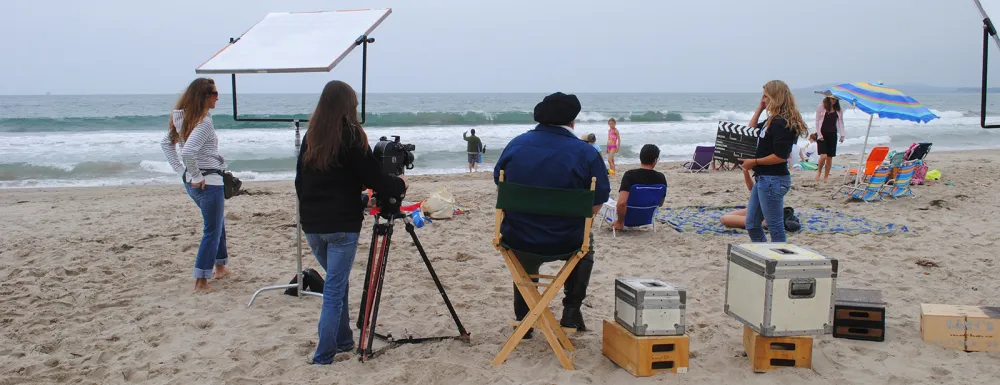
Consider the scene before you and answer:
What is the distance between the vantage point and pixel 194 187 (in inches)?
180

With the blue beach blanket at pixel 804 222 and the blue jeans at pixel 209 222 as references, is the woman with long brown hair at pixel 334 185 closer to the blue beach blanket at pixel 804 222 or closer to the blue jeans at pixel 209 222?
the blue jeans at pixel 209 222

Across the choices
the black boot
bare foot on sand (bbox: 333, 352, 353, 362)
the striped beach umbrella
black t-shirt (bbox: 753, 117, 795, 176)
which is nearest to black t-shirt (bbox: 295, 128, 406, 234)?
bare foot on sand (bbox: 333, 352, 353, 362)

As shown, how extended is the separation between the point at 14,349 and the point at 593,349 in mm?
3273

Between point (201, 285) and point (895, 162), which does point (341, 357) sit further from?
point (895, 162)

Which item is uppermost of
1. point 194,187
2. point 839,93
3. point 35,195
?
point 839,93

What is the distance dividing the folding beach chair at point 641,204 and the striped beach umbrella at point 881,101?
310 centimetres

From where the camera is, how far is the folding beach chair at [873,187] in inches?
334

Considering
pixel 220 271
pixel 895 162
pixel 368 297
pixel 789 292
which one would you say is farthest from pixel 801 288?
pixel 895 162

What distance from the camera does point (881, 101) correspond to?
8.21m

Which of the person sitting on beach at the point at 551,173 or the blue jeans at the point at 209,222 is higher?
the person sitting on beach at the point at 551,173

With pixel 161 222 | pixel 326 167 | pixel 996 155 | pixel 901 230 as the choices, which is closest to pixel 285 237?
pixel 161 222

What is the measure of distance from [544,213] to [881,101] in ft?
22.1

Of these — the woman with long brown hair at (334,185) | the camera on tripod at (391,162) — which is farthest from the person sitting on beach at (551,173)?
the woman with long brown hair at (334,185)

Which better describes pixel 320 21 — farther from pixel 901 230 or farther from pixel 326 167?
pixel 901 230
